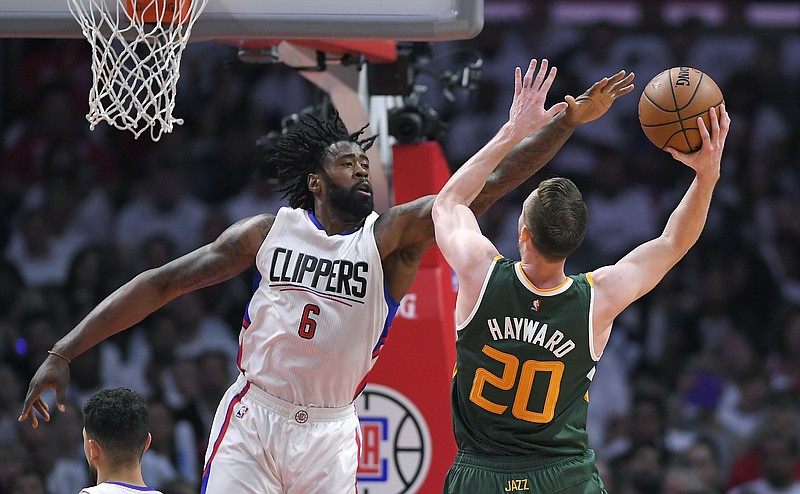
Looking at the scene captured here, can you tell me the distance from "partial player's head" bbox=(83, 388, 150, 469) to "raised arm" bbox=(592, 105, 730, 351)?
1.68 metres

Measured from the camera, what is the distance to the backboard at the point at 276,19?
4.67 metres

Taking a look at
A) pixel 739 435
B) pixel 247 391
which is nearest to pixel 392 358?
pixel 247 391

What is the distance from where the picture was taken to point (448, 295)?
648cm

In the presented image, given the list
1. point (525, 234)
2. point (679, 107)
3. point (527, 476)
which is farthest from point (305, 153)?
point (527, 476)

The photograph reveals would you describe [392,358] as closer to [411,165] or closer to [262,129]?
[411,165]

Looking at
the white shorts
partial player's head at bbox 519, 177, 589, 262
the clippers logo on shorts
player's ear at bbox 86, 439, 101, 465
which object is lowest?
the clippers logo on shorts

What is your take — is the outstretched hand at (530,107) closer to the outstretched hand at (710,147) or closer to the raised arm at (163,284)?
the outstretched hand at (710,147)

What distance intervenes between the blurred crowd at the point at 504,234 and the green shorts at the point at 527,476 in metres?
4.36

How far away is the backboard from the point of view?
4672 millimetres

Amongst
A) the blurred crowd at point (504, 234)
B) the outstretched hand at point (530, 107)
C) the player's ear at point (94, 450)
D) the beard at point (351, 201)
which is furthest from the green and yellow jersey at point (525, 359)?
the blurred crowd at point (504, 234)

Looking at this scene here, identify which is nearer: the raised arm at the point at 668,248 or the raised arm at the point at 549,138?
the raised arm at the point at 668,248

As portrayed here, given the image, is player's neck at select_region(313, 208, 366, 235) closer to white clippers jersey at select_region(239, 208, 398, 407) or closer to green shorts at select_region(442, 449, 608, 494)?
white clippers jersey at select_region(239, 208, 398, 407)

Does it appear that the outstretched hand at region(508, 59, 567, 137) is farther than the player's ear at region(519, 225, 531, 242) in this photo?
Yes

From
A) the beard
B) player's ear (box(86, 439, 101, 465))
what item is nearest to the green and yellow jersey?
the beard
